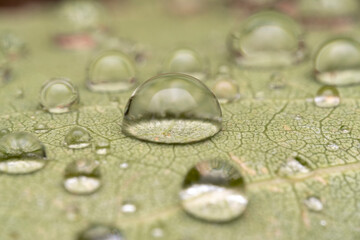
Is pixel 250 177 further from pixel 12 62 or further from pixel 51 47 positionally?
pixel 51 47

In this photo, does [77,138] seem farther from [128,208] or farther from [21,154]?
[128,208]

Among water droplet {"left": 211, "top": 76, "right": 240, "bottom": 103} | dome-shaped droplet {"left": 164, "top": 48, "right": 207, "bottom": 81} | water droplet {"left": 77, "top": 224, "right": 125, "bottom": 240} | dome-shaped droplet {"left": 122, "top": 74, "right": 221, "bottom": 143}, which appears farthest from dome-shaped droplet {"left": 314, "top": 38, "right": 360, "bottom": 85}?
water droplet {"left": 77, "top": 224, "right": 125, "bottom": 240}

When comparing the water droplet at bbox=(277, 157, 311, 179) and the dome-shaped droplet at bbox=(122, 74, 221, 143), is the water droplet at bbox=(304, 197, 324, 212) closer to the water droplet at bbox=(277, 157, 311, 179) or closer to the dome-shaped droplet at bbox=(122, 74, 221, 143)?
the water droplet at bbox=(277, 157, 311, 179)

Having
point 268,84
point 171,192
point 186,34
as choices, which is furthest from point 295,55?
point 171,192

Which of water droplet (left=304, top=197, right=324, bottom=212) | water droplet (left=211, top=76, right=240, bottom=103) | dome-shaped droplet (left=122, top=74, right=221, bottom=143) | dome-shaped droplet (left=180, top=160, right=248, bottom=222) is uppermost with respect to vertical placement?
water droplet (left=211, top=76, right=240, bottom=103)

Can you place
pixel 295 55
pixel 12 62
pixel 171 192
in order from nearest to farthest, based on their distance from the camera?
pixel 171 192 → pixel 295 55 → pixel 12 62

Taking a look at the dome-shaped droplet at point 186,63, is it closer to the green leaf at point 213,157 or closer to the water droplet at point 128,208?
the green leaf at point 213,157

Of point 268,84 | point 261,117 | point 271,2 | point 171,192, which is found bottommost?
point 171,192
